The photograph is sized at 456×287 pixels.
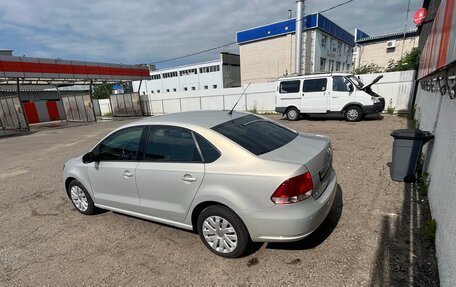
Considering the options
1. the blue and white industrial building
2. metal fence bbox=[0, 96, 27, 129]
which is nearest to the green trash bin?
the blue and white industrial building

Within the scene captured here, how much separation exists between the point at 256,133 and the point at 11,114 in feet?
80.1

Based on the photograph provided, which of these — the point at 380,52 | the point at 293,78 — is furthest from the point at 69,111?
the point at 380,52

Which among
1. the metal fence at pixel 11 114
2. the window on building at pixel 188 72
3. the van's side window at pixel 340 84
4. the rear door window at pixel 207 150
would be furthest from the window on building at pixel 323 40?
the rear door window at pixel 207 150

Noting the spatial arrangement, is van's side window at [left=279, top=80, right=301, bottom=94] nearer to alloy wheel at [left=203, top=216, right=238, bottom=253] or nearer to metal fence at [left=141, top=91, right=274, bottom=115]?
metal fence at [left=141, top=91, right=274, bottom=115]

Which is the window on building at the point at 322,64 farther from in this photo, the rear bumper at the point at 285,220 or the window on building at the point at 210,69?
the rear bumper at the point at 285,220

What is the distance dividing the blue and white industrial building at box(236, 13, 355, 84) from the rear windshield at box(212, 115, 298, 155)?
82.2 feet

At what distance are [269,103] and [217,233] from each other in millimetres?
16262

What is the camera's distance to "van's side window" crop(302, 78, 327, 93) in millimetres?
11613

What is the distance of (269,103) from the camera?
716 inches

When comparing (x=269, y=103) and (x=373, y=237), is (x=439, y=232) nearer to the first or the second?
(x=373, y=237)

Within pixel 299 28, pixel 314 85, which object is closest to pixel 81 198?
pixel 314 85

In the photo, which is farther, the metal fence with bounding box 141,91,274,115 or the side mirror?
the metal fence with bounding box 141,91,274,115

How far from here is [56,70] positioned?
17.7 m

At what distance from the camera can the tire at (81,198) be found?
12.9 feet
